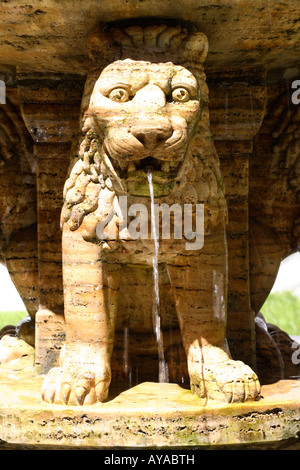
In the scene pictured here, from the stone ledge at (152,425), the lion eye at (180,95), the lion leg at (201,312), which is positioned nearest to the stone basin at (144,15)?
the lion eye at (180,95)

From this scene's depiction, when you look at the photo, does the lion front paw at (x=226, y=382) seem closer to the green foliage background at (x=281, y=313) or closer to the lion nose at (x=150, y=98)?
the lion nose at (x=150, y=98)

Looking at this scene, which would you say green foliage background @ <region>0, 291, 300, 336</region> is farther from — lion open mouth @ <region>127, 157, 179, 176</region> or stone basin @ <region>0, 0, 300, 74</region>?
lion open mouth @ <region>127, 157, 179, 176</region>

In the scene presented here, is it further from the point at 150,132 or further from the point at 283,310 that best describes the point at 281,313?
the point at 150,132

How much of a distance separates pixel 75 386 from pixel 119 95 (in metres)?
1.14

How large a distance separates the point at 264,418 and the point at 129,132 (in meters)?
1.20

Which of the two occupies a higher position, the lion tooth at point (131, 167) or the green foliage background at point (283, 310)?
the lion tooth at point (131, 167)

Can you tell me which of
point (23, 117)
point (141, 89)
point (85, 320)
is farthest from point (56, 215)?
point (141, 89)

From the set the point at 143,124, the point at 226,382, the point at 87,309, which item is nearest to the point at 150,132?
the point at 143,124

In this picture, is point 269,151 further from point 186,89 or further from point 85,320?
point 85,320

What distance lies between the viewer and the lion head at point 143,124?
2762 mm

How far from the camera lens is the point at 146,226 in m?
3.02

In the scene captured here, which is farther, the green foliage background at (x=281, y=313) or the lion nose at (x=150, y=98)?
the green foliage background at (x=281, y=313)

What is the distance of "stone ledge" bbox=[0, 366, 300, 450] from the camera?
278 cm

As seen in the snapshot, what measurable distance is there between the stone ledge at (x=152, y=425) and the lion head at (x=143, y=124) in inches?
29.9
